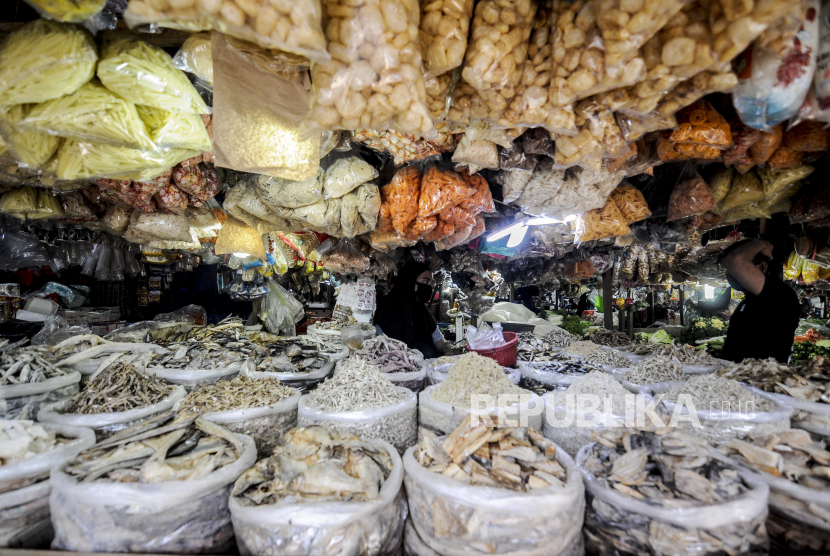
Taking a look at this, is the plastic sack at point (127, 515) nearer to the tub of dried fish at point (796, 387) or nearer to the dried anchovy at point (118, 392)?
the dried anchovy at point (118, 392)

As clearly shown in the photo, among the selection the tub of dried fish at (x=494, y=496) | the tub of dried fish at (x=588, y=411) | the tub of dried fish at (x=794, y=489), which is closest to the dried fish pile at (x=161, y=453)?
the tub of dried fish at (x=494, y=496)

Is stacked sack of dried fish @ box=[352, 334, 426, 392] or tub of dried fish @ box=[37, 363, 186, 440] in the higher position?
tub of dried fish @ box=[37, 363, 186, 440]

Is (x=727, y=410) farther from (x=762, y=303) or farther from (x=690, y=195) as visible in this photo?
(x=762, y=303)

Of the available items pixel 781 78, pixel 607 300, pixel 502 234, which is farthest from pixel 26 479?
pixel 607 300

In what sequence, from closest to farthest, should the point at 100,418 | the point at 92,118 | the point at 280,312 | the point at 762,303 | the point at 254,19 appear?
the point at 254,19, the point at 92,118, the point at 100,418, the point at 762,303, the point at 280,312

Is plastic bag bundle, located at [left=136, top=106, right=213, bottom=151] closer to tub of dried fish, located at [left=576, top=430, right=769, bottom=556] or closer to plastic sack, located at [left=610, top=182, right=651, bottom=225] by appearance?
tub of dried fish, located at [left=576, top=430, right=769, bottom=556]

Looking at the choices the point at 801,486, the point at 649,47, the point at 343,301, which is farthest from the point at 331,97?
the point at 343,301

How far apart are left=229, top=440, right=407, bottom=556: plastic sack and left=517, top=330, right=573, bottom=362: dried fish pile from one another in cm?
223

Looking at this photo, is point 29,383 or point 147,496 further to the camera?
point 29,383

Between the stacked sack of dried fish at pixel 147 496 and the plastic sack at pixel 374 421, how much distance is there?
0.35 metres

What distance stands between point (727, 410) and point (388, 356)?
6.34 ft

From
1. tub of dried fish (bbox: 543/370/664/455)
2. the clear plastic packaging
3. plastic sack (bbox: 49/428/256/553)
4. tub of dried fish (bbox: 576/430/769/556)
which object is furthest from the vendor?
the clear plastic packaging

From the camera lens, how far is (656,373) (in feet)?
7.46

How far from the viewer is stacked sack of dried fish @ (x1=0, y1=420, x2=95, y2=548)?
1.12 metres
